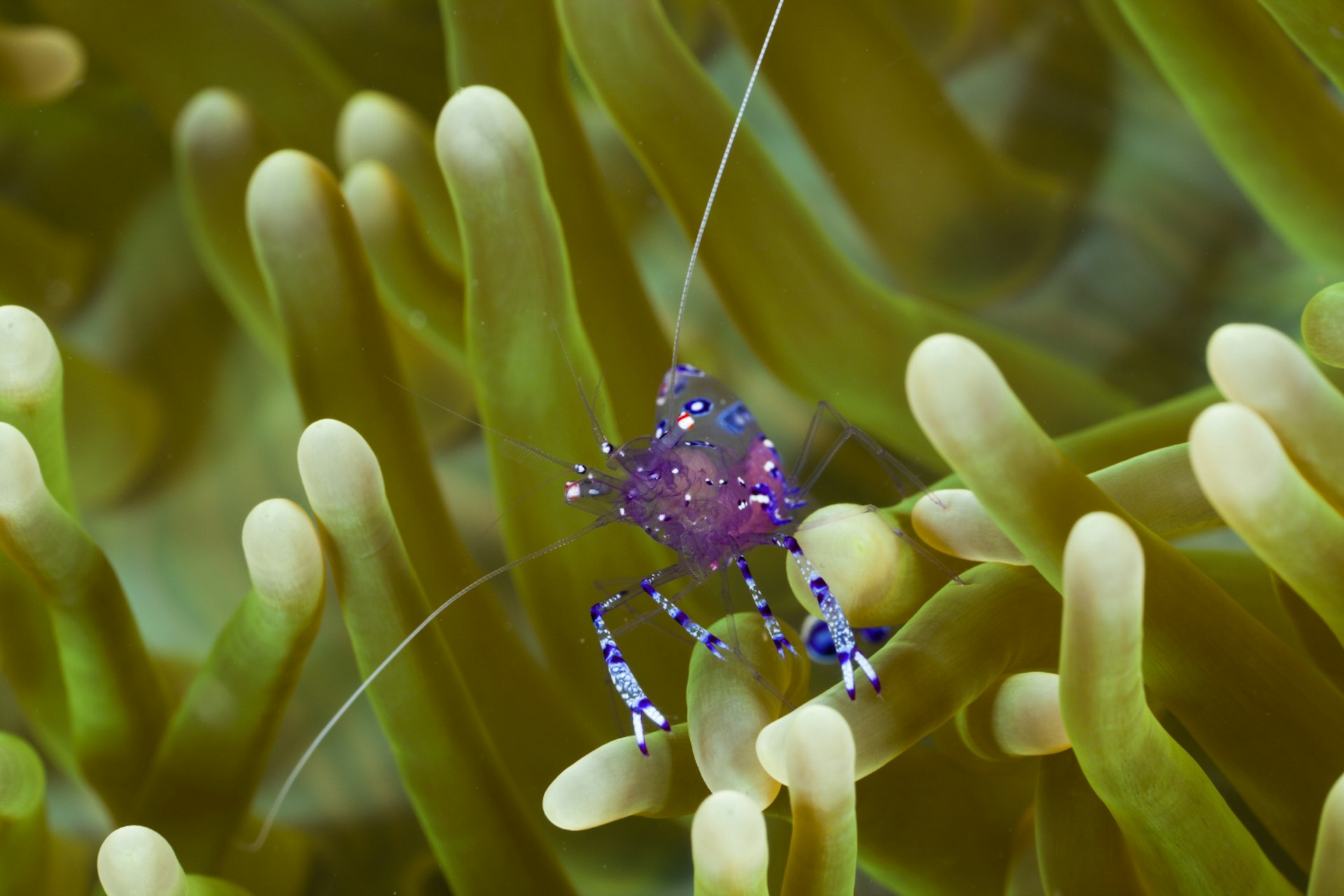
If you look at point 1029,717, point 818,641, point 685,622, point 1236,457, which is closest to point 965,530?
point 1029,717

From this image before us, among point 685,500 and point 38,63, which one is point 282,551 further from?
point 38,63

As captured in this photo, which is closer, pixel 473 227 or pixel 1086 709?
pixel 1086 709

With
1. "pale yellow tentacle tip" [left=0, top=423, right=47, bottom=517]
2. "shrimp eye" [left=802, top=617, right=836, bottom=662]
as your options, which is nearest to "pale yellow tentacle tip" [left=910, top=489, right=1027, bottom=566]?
"shrimp eye" [left=802, top=617, right=836, bottom=662]

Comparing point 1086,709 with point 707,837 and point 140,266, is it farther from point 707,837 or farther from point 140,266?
point 140,266

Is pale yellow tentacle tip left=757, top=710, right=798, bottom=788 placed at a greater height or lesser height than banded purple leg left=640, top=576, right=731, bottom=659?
lesser

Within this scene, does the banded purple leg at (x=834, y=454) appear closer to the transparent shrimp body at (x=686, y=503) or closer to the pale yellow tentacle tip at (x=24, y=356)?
the transparent shrimp body at (x=686, y=503)

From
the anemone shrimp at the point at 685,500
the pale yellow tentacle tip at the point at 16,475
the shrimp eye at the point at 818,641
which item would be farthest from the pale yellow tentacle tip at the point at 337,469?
the shrimp eye at the point at 818,641

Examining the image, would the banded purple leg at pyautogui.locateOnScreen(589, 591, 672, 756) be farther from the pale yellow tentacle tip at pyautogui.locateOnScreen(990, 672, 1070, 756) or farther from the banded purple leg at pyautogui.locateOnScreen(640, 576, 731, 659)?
the pale yellow tentacle tip at pyautogui.locateOnScreen(990, 672, 1070, 756)

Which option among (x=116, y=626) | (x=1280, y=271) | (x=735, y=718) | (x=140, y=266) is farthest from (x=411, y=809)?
(x=1280, y=271)
